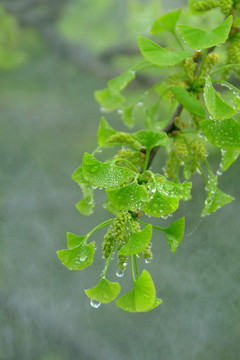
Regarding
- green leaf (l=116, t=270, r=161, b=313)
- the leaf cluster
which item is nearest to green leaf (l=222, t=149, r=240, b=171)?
the leaf cluster

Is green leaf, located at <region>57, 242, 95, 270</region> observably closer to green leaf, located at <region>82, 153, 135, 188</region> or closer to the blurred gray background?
green leaf, located at <region>82, 153, 135, 188</region>

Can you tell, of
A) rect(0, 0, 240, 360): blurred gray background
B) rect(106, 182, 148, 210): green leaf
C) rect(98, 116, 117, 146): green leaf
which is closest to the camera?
rect(106, 182, 148, 210): green leaf

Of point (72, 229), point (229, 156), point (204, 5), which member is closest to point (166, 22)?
point (204, 5)

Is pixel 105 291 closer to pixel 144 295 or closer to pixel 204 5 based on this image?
pixel 144 295

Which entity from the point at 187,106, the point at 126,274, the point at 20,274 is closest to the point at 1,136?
the point at 20,274

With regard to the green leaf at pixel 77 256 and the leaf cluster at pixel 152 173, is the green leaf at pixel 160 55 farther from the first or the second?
the green leaf at pixel 77 256

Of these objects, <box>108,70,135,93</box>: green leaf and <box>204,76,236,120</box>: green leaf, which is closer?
<box>204,76,236,120</box>: green leaf
